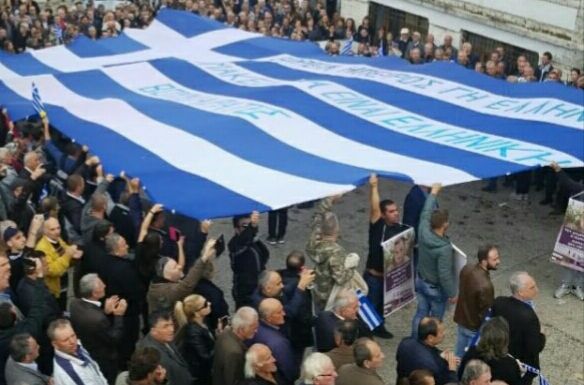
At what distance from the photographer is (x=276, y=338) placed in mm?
5258

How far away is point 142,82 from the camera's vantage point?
951 cm

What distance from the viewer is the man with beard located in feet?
20.2

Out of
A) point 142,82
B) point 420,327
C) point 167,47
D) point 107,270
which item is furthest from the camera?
point 167,47

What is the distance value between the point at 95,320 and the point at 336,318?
1.56 m

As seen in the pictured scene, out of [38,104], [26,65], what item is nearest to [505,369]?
[38,104]

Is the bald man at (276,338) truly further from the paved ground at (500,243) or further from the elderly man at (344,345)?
the paved ground at (500,243)

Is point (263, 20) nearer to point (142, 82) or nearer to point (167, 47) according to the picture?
point (167, 47)

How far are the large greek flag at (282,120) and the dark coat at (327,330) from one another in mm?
1198

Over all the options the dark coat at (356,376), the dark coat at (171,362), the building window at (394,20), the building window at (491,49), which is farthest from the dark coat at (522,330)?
the building window at (394,20)

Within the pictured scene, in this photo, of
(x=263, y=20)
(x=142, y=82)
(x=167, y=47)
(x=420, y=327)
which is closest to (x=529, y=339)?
(x=420, y=327)

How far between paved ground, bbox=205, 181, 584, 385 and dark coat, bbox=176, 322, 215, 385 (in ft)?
6.49

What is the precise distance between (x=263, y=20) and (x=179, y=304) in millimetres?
10586

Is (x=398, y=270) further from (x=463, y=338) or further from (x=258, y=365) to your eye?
(x=258, y=365)

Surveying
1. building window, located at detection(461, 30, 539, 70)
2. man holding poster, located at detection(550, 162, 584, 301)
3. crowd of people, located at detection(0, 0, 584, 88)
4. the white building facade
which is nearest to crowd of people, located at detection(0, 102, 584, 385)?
man holding poster, located at detection(550, 162, 584, 301)
